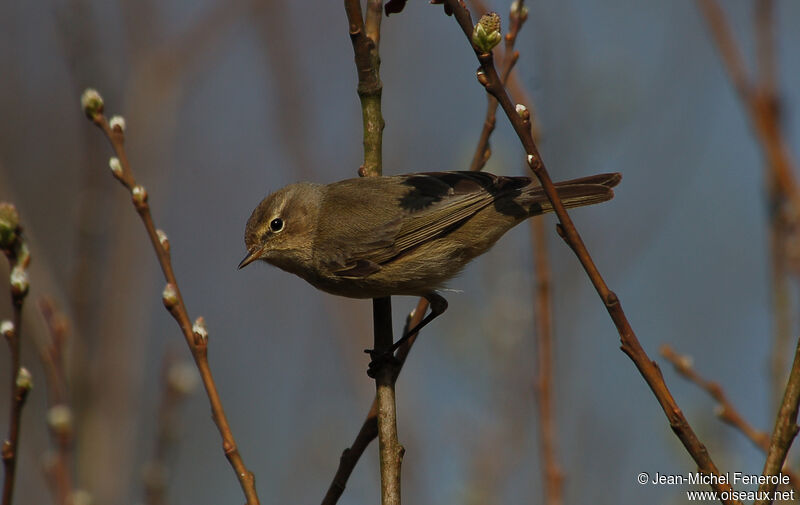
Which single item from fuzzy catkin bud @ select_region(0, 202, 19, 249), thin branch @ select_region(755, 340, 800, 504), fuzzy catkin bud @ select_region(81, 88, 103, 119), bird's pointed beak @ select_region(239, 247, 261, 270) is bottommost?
thin branch @ select_region(755, 340, 800, 504)

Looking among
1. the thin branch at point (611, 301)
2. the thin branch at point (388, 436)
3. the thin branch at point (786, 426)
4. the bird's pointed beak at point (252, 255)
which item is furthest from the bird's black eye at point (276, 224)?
the thin branch at point (786, 426)

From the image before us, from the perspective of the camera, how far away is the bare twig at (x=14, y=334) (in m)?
2.37

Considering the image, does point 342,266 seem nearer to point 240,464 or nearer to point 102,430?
point 102,430

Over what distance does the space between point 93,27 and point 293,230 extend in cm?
165

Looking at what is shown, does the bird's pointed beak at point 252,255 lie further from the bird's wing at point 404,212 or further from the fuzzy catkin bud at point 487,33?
the fuzzy catkin bud at point 487,33

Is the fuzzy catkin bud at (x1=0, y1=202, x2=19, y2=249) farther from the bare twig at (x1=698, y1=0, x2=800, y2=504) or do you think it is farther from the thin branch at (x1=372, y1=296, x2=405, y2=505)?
the bare twig at (x1=698, y1=0, x2=800, y2=504)

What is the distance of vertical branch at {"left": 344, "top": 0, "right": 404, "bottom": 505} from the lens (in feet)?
10.3

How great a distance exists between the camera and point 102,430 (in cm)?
475

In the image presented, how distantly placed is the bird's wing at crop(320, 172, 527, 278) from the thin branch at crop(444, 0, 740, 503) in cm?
260

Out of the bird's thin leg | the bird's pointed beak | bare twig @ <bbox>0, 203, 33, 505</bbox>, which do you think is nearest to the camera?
bare twig @ <bbox>0, 203, 33, 505</bbox>

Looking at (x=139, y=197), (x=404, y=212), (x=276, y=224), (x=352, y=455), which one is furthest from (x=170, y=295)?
(x=404, y=212)

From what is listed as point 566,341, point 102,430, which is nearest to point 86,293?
point 102,430

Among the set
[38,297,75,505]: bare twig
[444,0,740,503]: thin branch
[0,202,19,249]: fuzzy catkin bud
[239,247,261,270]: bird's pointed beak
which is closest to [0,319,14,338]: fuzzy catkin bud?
[0,202,19,249]: fuzzy catkin bud

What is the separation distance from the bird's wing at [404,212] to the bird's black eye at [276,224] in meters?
0.32
